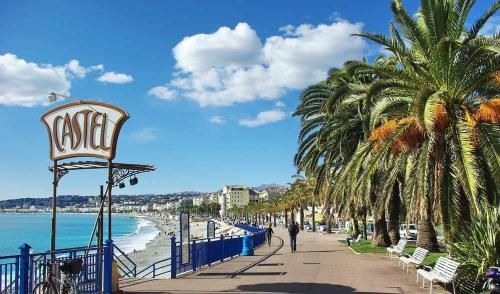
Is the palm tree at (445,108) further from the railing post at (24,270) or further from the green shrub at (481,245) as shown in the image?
the railing post at (24,270)

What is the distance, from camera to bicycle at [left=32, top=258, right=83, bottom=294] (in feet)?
30.2

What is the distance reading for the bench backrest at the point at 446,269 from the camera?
34.6ft

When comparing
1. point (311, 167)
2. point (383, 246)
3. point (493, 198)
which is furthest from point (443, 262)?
point (311, 167)

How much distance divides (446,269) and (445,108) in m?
4.20

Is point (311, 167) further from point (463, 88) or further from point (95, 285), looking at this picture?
point (95, 285)

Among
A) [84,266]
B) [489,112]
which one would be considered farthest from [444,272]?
[84,266]

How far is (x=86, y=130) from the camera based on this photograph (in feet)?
40.0

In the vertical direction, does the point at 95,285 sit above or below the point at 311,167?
below

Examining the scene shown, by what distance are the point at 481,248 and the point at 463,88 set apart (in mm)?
4014

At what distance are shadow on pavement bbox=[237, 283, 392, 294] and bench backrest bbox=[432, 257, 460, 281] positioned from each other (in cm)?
184

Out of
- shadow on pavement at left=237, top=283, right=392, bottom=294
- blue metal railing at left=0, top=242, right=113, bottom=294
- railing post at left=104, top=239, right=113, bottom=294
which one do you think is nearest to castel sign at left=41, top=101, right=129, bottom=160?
railing post at left=104, top=239, right=113, bottom=294

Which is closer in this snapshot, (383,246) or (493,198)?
(493,198)

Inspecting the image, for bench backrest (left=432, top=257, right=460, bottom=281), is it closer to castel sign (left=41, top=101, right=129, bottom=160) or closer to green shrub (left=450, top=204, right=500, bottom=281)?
green shrub (left=450, top=204, right=500, bottom=281)

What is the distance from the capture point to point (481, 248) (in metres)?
11.8
